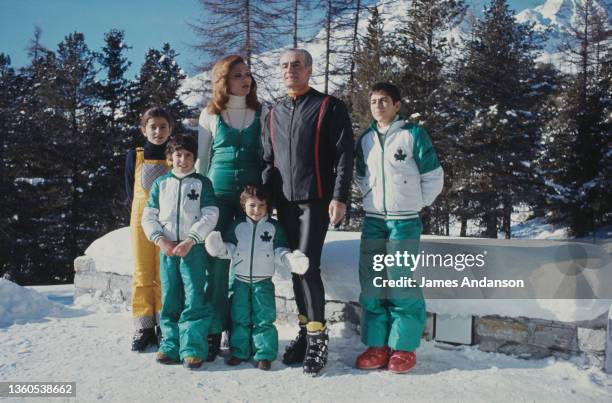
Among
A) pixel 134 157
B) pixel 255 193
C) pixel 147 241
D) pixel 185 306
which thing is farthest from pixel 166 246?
pixel 134 157

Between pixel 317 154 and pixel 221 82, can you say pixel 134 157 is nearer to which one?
pixel 221 82

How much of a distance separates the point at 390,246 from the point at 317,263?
50 centimetres

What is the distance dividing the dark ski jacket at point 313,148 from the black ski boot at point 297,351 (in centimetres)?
97

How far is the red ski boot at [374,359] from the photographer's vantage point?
3.17m

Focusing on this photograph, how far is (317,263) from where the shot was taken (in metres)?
3.15

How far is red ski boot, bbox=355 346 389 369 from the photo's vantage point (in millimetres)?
3168

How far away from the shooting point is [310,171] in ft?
10.1

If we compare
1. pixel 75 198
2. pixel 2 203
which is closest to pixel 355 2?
pixel 75 198

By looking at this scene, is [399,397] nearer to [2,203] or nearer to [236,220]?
[236,220]

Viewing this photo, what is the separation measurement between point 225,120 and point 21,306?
279 cm

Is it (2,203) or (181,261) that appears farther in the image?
(2,203)

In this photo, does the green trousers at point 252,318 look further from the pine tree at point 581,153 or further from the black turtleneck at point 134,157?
the pine tree at point 581,153

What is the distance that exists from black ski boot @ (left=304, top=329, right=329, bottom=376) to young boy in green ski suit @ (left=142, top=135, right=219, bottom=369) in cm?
69

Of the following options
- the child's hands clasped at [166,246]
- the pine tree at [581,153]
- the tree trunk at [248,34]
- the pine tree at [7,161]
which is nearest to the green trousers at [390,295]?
the child's hands clasped at [166,246]
